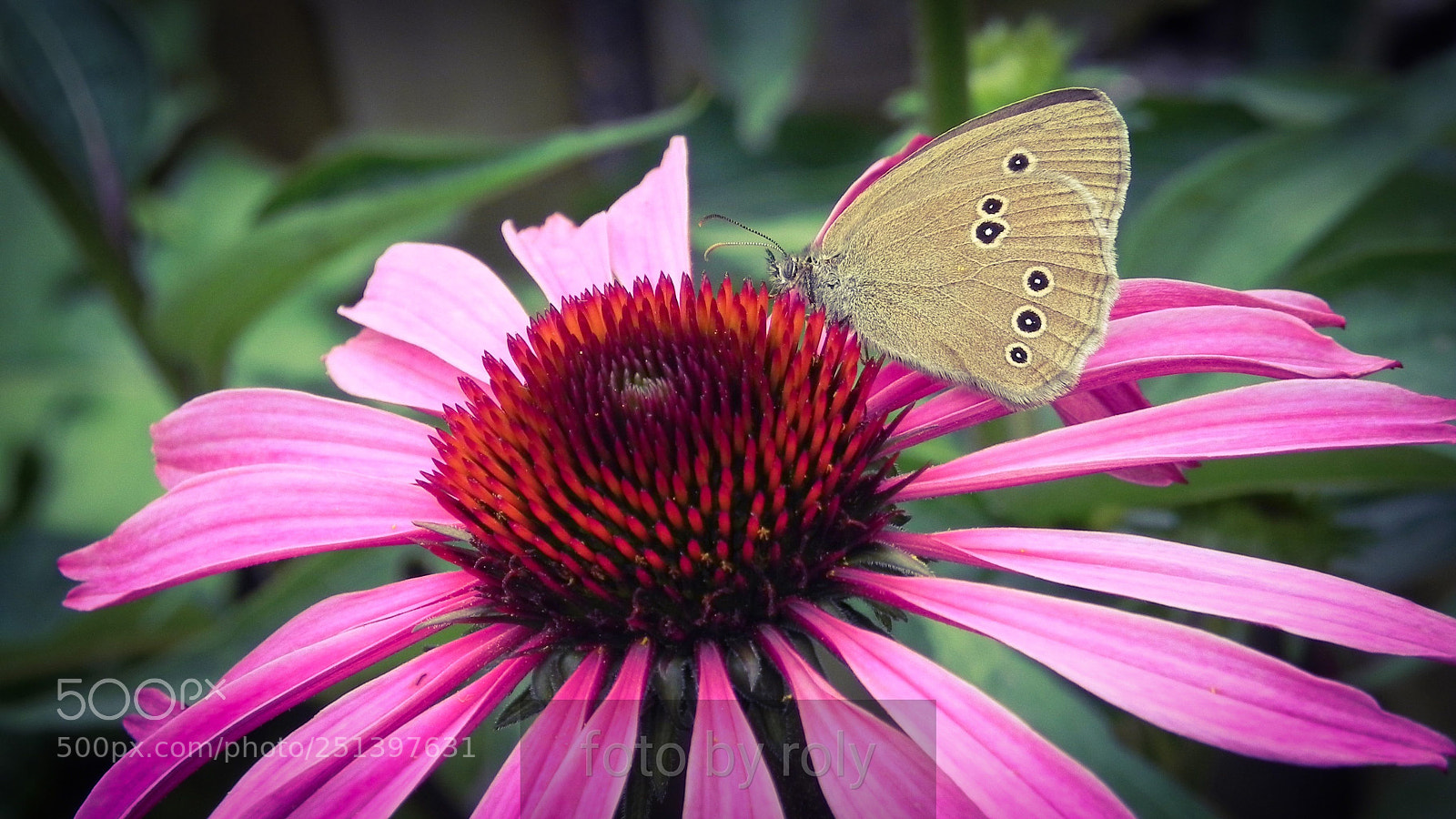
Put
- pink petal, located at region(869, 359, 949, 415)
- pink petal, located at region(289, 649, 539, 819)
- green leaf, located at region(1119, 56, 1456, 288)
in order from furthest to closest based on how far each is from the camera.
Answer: green leaf, located at region(1119, 56, 1456, 288)
pink petal, located at region(869, 359, 949, 415)
pink petal, located at region(289, 649, 539, 819)

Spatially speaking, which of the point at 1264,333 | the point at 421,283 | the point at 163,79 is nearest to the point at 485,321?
the point at 421,283

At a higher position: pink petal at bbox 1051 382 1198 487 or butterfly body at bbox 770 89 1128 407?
butterfly body at bbox 770 89 1128 407

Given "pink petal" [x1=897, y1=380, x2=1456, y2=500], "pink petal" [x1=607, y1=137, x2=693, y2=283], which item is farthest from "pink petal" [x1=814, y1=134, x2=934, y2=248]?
"pink petal" [x1=897, y1=380, x2=1456, y2=500]

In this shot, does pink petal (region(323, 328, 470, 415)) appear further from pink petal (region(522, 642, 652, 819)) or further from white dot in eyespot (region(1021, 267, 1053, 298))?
white dot in eyespot (region(1021, 267, 1053, 298))

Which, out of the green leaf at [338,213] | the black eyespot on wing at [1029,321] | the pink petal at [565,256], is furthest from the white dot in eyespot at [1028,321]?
the green leaf at [338,213]

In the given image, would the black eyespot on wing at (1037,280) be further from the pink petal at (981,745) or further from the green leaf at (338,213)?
the green leaf at (338,213)

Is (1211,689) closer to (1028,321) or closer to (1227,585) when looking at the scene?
(1227,585)

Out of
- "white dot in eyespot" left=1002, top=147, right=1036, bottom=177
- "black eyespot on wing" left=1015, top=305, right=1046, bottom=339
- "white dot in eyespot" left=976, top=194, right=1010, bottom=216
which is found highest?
"white dot in eyespot" left=1002, top=147, right=1036, bottom=177
